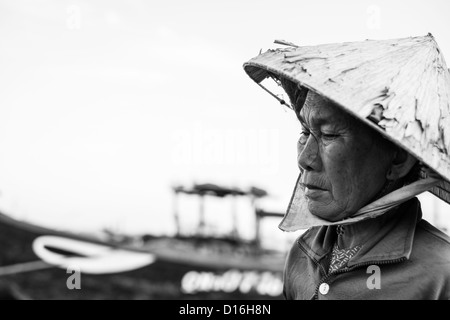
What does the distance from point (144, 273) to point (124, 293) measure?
577 millimetres

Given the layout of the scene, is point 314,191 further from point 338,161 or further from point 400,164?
point 400,164

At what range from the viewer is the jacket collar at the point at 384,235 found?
130cm

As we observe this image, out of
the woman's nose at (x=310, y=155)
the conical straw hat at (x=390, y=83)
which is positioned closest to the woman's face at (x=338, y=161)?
the woman's nose at (x=310, y=155)

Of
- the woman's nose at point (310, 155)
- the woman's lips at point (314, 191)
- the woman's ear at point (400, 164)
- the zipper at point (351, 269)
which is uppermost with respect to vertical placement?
the woman's nose at point (310, 155)

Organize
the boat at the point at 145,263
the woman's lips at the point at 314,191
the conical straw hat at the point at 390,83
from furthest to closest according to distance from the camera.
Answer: the boat at the point at 145,263
the woman's lips at the point at 314,191
the conical straw hat at the point at 390,83

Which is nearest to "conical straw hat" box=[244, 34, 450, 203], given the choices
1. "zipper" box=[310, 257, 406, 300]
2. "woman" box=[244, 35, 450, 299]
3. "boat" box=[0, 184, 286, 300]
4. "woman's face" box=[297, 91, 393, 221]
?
"woman" box=[244, 35, 450, 299]

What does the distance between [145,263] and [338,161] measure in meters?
9.90

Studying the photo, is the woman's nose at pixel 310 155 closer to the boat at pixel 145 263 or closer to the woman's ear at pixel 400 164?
the woman's ear at pixel 400 164

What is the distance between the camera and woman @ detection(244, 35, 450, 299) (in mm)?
1178

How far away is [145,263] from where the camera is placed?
10.8 meters

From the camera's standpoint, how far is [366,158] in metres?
1.31

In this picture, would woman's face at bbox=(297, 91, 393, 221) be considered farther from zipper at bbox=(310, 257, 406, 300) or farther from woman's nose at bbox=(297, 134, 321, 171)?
zipper at bbox=(310, 257, 406, 300)

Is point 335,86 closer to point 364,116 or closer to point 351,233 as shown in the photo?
point 364,116

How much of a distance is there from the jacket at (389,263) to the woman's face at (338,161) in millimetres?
91
